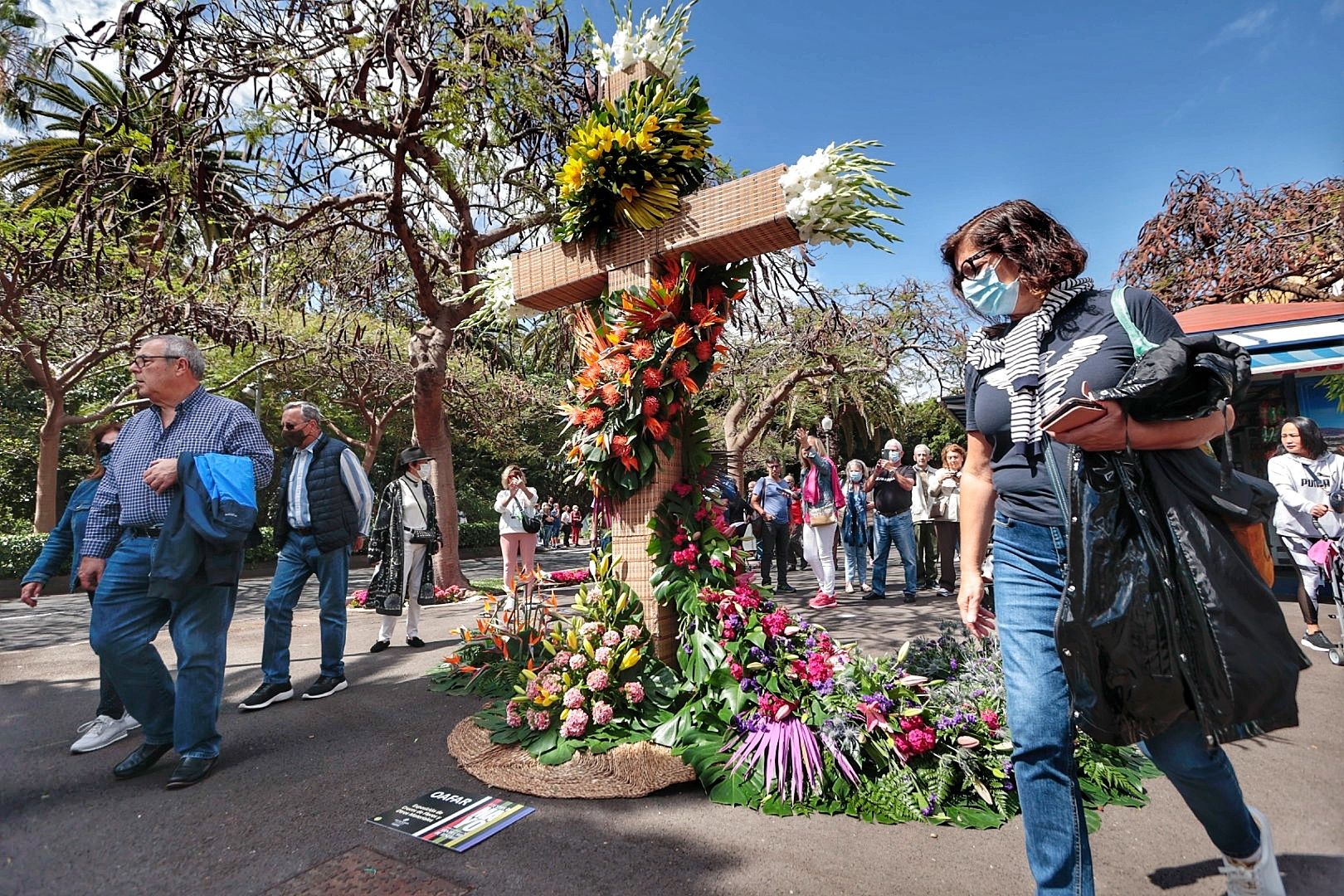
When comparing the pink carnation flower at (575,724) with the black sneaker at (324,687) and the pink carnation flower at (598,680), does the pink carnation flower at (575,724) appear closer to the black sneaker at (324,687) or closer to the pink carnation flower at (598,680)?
the pink carnation flower at (598,680)

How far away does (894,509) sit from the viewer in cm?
841

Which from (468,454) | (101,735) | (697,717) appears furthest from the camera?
(468,454)

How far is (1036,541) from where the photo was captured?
6.09 feet

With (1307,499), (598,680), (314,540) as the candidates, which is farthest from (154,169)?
(1307,499)

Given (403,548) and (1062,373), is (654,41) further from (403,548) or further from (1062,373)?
(403,548)

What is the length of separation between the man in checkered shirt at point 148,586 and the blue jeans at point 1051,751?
3271mm

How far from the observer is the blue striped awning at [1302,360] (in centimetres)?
749

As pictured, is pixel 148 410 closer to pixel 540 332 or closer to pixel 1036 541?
pixel 1036 541

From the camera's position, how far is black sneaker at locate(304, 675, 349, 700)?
4.63 m

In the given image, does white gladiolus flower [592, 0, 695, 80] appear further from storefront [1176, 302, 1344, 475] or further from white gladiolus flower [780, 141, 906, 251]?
storefront [1176, 302, 1344, 475]

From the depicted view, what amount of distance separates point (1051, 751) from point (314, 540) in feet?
14.3

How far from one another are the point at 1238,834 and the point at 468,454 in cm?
2814

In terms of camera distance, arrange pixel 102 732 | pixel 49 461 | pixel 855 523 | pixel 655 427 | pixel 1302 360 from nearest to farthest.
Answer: pixel 655 427
pixel 102 732
pixel 1302 360
pixel 855 523
pixel 49 461

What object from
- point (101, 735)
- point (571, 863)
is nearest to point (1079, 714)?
point (571, 863)
